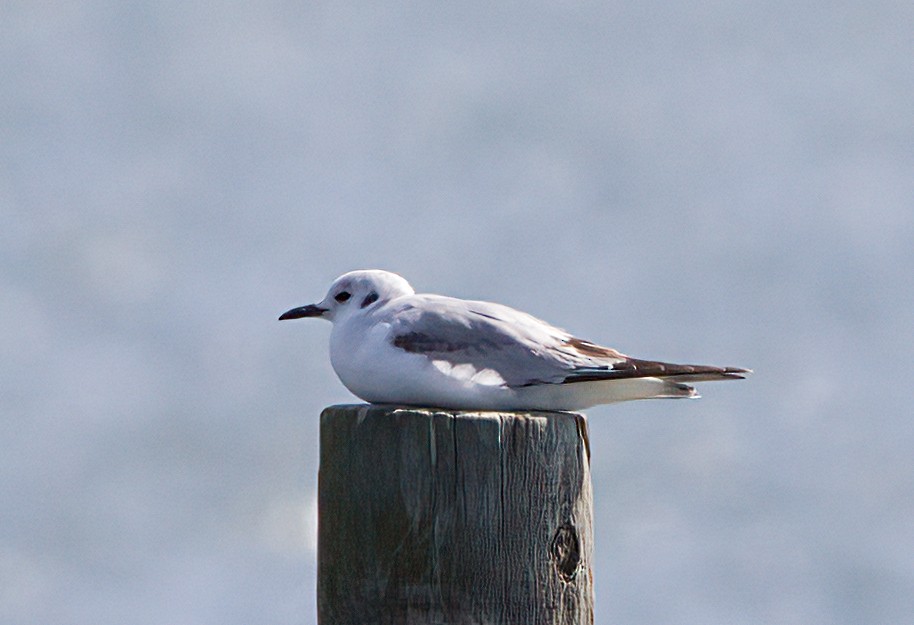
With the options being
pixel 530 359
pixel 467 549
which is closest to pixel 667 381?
pixel 530 359

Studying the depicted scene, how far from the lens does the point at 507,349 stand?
4.66m

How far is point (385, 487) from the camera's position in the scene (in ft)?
12.0

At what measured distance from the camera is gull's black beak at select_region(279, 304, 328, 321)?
5539 millimetres

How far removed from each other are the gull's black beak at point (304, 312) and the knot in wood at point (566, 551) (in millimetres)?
A: 2134

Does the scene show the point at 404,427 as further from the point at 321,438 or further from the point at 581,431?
the point at 581,431

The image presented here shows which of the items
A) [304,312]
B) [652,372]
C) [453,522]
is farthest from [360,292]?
[453,522]

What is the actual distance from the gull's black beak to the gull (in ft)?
1.68

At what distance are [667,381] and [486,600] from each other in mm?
1644

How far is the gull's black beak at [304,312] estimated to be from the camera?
5539mm

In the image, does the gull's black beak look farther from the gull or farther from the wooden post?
the wooden post

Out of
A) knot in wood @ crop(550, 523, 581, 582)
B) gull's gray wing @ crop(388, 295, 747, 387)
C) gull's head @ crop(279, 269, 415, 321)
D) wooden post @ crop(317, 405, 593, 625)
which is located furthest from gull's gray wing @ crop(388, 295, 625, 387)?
knot in wood @ crop(550, 523, 581, 582)

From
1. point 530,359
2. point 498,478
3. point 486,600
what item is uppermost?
point 530,359

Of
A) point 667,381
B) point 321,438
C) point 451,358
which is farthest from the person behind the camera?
point 667,381

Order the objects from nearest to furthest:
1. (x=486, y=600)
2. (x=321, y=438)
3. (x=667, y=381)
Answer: (x=486, y=600) → (x=321, y=438) → (x=667, y=381)
